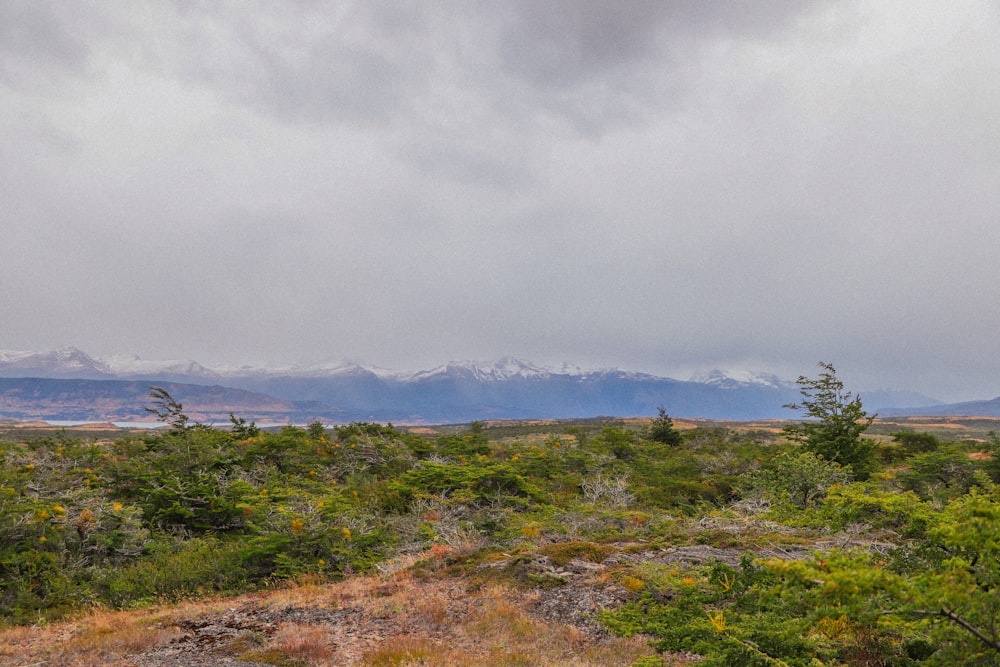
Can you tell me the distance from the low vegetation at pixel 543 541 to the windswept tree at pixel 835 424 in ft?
0.29

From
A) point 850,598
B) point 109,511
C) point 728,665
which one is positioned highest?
point 850,598

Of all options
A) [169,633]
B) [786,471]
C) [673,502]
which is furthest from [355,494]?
[786,471]

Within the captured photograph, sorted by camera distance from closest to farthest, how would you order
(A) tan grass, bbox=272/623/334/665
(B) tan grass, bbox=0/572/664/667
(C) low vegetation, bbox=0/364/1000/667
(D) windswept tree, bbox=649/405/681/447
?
(C) low vegetation, bbox=0/364/1000/667, (B) tan grass, bbox=0/572/664/667, (A) tan grass, bbox=272/623/334/665, (D) windswept tree, bbox=649/405/681/447

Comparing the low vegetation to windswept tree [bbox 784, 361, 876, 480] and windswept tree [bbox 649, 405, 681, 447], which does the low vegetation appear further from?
windswept tree [bbox 649, 405, 681, 447]

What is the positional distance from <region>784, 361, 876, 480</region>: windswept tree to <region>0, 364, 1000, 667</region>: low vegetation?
0.09 meters

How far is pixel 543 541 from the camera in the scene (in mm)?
11961

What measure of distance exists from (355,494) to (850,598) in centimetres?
1612

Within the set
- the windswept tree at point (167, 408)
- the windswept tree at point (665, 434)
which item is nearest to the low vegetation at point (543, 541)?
the windswept tree at point (167, 408)

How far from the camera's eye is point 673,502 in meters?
17.8

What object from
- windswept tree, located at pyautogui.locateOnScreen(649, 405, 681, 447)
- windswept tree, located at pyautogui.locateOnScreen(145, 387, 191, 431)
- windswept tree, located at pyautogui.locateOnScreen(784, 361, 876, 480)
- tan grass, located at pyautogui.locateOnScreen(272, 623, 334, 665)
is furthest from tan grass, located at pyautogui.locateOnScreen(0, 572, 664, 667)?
windswept tree, located at pyautogui.locateOnScreen(649, 405, 681, 447)

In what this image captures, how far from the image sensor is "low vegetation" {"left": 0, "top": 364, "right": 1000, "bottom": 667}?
13.2 feet

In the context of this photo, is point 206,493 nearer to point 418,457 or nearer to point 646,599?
point 418,457

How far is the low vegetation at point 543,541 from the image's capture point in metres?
4.03

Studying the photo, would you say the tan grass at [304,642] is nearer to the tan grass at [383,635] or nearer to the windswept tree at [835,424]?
the tan grass at [383,635]
